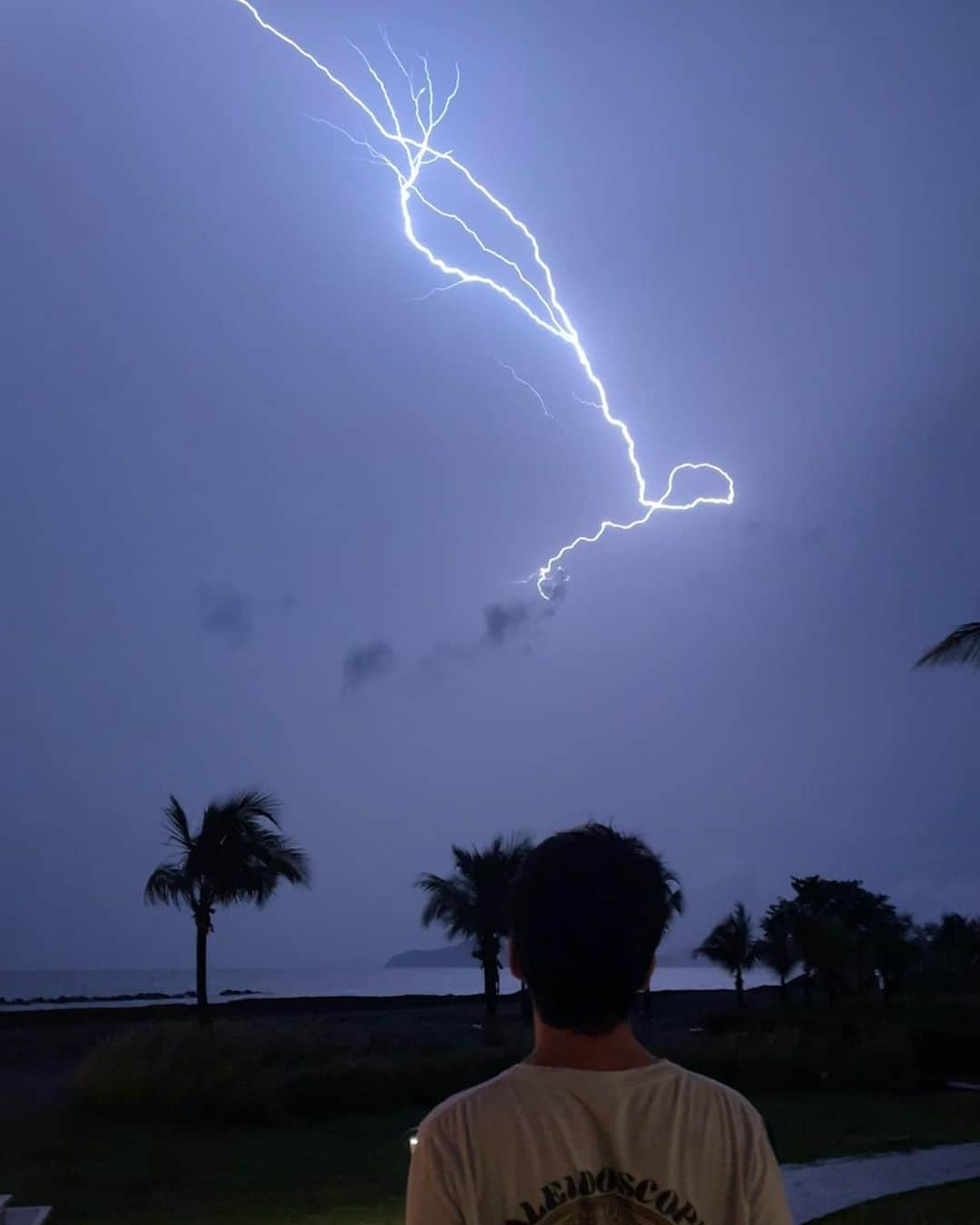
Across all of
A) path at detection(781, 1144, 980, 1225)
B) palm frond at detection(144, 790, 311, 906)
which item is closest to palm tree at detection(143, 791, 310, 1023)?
palm frond at detection(144, 790, 311, 906)

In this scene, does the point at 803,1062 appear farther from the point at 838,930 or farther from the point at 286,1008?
the point at 286,1008

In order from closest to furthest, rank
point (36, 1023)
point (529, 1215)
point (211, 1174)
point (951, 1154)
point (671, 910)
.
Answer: point (529, 1215) < point (671, 910) < point (211, 1174) < point (951, 1154) < point (36, 1023)

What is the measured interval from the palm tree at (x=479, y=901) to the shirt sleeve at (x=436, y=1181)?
24.4m

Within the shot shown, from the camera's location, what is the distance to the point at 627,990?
6.72 ft

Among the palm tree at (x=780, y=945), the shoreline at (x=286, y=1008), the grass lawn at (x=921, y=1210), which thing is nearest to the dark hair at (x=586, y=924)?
the grass lawn at (x=921, y=1210)

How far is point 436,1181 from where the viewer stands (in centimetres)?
192

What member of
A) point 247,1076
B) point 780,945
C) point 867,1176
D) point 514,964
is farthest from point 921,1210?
point 780,945

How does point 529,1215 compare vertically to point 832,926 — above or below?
below

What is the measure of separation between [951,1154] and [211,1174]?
7.23 meters

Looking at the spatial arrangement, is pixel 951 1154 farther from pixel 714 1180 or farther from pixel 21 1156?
pixel 714 1180

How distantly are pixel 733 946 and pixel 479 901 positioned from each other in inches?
807

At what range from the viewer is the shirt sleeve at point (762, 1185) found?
2000mm

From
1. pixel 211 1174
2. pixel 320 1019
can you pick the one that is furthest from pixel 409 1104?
pixel 320 1019

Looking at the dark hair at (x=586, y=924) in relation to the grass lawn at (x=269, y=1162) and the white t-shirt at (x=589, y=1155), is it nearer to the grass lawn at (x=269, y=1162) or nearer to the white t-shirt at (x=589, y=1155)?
the white t-shirt at (x=589, y=1155)
